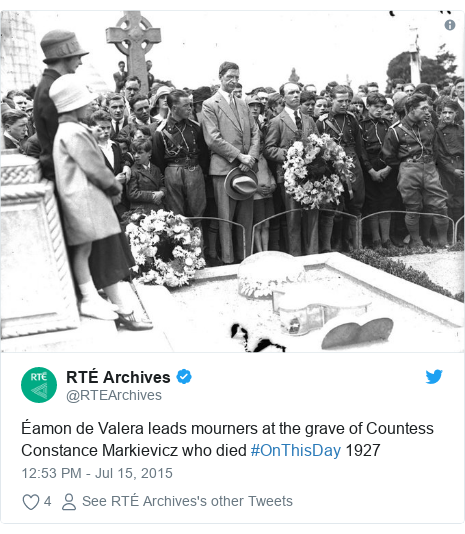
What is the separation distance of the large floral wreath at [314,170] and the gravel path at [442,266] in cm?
112

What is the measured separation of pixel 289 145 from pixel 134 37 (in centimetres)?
354

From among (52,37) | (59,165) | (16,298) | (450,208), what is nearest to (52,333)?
(16,298)

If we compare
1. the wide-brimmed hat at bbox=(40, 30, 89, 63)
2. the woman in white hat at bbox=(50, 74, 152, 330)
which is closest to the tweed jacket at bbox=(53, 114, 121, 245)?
the woman in white hat at bbox=(50, 74, 152, 330)

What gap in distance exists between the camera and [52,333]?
4.59 metres

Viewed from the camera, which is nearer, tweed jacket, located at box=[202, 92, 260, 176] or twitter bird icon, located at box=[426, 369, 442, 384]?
twitter bird icon, located at box=[426, 369, 442, 384]

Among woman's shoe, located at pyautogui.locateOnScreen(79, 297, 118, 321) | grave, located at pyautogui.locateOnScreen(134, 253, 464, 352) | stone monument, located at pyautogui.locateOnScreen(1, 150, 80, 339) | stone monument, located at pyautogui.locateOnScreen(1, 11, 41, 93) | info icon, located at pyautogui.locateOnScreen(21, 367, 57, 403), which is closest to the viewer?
info icon, located at pyautogui.locateOnScreen(21, 367, 57, 403)

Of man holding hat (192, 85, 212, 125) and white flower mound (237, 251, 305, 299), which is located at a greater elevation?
man holding hat (192, 85, 212, 125)

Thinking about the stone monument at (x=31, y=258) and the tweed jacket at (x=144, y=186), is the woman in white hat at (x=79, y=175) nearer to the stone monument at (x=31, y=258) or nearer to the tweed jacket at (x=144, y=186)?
the stone monument at (x=31, y=258)

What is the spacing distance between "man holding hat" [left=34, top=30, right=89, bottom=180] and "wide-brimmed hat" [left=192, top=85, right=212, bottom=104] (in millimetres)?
3664

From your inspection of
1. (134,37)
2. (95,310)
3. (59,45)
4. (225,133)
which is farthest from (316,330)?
(134,37)

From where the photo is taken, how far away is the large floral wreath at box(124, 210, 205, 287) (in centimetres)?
697

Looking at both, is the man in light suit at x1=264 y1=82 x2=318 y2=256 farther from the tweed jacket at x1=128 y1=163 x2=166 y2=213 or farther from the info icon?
the info icon

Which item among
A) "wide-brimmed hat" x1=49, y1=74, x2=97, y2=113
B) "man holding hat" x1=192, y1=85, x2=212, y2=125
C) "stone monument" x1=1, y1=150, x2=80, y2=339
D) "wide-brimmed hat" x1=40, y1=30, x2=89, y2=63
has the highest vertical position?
"wide-brimmed hat" x1=40, y1=30, x2=89, y2=63

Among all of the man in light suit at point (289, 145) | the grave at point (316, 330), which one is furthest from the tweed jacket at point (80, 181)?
the man in light suit at point (289, 145)
